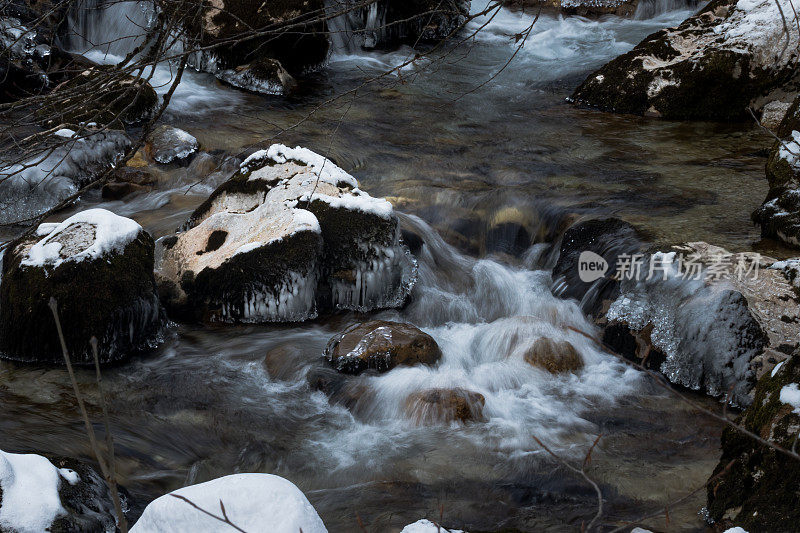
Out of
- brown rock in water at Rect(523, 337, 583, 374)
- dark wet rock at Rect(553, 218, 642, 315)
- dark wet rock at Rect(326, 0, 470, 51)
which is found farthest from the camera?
dark wet rock at Rect(326, 0, 470, 51)

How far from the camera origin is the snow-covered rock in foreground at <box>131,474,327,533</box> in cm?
212

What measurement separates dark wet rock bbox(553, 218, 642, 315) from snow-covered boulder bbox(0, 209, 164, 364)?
123 inches

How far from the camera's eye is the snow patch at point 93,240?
4730 millimetres

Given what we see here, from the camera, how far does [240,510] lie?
215cm

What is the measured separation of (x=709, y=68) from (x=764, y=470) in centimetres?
667

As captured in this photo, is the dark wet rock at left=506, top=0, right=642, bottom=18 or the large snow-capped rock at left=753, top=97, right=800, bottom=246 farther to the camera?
the dark wet rock at left=506, top=0, right=642, bottom=18

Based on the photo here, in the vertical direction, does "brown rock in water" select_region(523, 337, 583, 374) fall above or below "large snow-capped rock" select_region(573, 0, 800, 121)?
below

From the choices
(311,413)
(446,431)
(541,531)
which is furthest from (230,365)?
(541,531)

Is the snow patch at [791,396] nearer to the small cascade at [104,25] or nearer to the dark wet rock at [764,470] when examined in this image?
the dark wet rock at [764,470]

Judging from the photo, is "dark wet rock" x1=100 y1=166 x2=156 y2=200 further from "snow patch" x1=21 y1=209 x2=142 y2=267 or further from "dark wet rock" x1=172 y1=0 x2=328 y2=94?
"dark wet rock" x1=172 y1=0 x2=328 y2=94

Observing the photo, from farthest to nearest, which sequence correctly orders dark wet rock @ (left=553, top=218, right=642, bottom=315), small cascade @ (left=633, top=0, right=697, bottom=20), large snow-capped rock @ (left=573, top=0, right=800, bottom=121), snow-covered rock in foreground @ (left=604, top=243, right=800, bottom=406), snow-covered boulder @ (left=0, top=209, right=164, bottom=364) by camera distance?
small cascade @ (left=633, top=0, right=697, bottom=20), large snow-capped rock @ (left=573, top=0, right=800, bottom=121), dark wet rock @ (left=553, top=218, right=642, bottom=315), snow-covered boulder @ (left=0, top=209, right=164, bottom=364), snow-covered rock in foreground @ (left=604, top=243, right=800, bottom=406)

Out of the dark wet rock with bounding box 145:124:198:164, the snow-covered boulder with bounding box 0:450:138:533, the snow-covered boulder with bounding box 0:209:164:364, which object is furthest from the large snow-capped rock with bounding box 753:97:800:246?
the dark wet rock with bounding box 145:124:198:164

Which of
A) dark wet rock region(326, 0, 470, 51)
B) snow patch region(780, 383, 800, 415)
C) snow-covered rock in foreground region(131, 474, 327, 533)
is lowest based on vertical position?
snow-covered rock in foreground region(131, 474, 327, 533)

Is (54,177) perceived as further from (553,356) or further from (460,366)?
(553,356)
